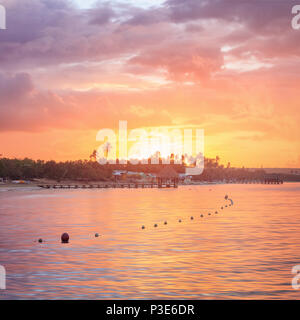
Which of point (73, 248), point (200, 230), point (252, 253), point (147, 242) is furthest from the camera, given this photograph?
point (200, 230)

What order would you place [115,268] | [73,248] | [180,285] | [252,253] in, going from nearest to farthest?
1. [180,285]
2. [115,268]
3. [252,253]
4. [73,248]

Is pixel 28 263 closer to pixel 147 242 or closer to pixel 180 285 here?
pixel 180 285

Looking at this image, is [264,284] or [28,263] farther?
[28,263]

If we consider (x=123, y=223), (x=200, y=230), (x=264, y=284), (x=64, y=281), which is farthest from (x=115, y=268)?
(x=123, y=223)

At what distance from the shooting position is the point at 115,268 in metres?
25.9

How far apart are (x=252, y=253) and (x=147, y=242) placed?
8520 mm

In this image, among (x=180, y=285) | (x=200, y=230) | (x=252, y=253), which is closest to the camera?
(x=180, y=285)

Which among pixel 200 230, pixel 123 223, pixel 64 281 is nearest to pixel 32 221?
pixel 123 223
